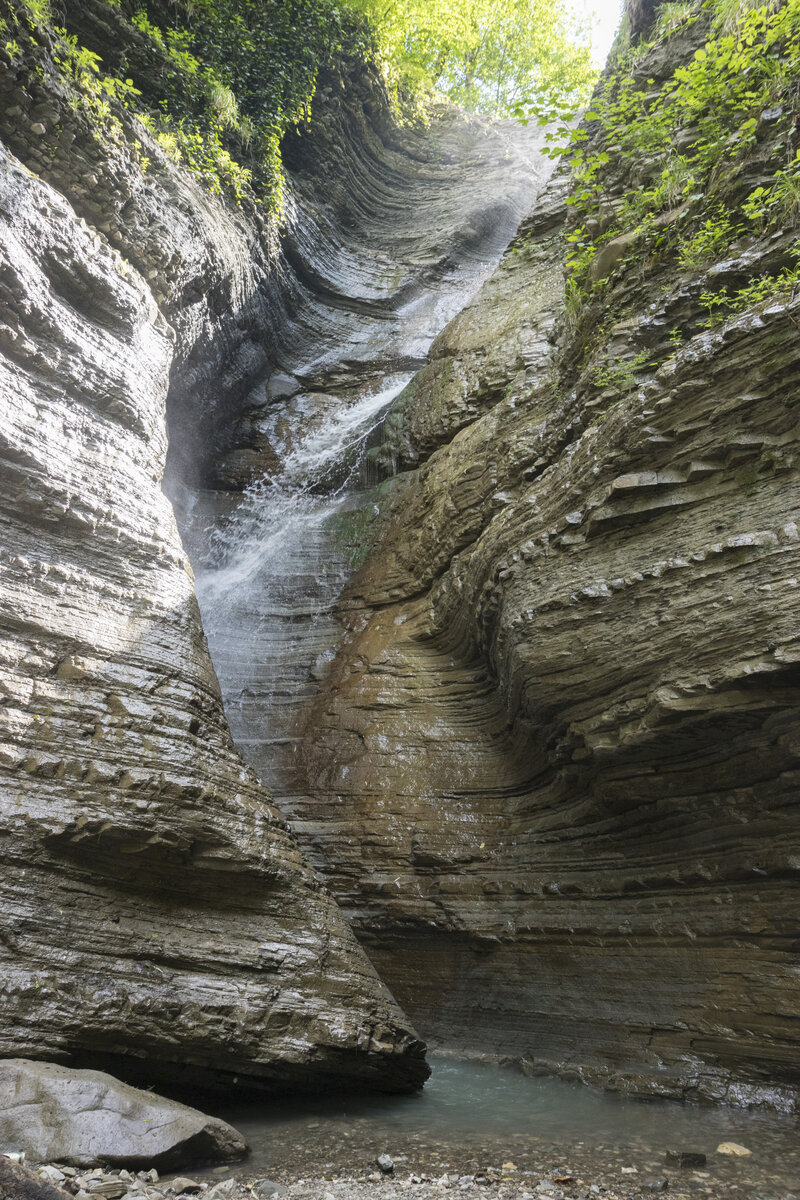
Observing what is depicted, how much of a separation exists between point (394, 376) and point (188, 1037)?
13.2m

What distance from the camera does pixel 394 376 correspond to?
15688mm

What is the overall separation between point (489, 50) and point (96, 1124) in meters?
32.2

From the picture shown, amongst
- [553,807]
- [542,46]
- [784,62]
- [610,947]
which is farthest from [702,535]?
[542,46]

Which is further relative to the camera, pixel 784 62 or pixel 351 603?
pixel 351 603

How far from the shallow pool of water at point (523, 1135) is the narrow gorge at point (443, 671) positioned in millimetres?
269

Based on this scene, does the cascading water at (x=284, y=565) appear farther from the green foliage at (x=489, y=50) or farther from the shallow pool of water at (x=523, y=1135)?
the green foliage at (x=489, y=50)

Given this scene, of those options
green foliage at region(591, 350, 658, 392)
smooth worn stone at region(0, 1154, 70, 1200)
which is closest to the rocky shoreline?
smooth worn stone at region(0, 1154, 70, 1200)

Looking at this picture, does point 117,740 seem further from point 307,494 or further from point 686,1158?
point 307,494

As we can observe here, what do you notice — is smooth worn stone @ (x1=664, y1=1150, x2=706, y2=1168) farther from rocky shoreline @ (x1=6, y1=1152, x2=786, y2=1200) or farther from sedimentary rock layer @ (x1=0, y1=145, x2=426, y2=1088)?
sedimentary rock layer @ (x1=0, y1=145, x2=426, y2=1088)

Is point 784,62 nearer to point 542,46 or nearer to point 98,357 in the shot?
point 98,357

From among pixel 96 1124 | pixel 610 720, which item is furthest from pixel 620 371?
pixel 96 1124

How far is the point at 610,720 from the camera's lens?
6039mm

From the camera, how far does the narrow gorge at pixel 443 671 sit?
527cm

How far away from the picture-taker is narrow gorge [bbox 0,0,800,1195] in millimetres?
5266
